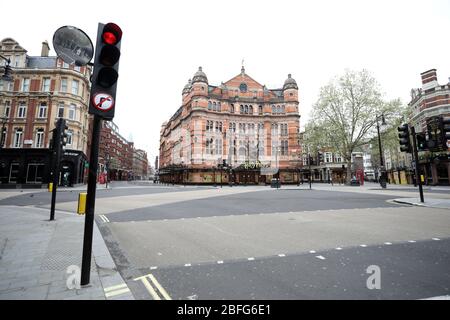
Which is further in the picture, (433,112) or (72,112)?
(433,112)

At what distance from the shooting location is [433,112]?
36094mm

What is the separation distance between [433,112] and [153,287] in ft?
162

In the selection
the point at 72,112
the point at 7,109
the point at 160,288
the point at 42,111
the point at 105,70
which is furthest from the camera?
the point at 72,112

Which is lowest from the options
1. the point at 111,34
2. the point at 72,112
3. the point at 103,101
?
the point at 103,101

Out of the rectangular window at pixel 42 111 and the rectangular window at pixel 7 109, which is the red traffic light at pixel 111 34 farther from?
the rectangular window at pixel 7 109

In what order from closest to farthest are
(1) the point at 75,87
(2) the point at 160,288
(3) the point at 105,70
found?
(2) the point at 160,288, (3) the point at 105,70, (1) the point at 75,87

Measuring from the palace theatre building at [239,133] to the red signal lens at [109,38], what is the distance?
40.8 meters

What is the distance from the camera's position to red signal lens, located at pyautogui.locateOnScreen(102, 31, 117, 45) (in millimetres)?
3196

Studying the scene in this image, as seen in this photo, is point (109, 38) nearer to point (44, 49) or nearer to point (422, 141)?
point (422, 141)

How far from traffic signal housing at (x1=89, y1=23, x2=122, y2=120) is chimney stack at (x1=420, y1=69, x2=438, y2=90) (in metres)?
51.2

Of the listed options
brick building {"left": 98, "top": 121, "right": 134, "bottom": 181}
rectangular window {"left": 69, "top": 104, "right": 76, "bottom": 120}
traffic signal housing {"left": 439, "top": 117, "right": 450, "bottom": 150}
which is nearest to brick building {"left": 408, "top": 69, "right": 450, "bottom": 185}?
traffic signal housing {"left": 439, "top": 117, "right": 450, "bottom": 150}

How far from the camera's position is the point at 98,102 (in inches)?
124
